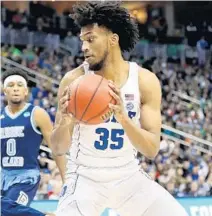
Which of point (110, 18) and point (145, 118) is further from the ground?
point (110, 18)

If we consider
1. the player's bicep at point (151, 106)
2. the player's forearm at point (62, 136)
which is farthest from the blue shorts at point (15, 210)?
the player's bicep at point (151, 106)

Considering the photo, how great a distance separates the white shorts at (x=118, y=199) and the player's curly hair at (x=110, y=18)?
36.4 inches

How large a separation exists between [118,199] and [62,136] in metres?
0.54

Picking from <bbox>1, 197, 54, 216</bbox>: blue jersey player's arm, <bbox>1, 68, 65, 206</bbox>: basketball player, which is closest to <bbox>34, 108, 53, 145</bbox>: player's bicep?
<bbox>1, 68, 65, 206</bbox>: basketball player

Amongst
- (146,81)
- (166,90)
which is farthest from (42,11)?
(146,81)

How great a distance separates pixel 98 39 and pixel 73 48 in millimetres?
14407

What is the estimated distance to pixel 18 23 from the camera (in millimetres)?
18234

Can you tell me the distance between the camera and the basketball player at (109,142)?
13.7ft

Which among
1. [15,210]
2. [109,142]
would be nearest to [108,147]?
[109,142]

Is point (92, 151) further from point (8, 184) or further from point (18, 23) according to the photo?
point (18, 23)

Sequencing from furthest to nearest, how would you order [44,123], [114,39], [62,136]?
[44,123]
[114,39]
[62,136]

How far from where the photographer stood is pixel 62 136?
409cm

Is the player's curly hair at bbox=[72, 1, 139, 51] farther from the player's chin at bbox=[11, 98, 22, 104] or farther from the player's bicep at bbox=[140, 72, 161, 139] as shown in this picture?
the player's chin at bbox=[11, 98, 22, 104]

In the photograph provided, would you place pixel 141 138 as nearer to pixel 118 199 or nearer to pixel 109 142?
pixel 109 142
